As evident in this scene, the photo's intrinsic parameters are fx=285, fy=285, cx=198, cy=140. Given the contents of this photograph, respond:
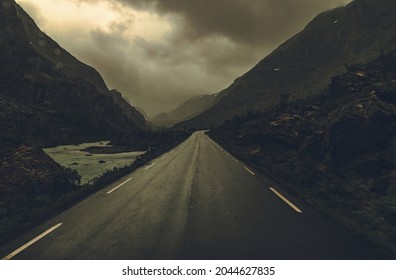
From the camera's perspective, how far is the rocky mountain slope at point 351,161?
8.59 m

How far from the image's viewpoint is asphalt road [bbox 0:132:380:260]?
576cm

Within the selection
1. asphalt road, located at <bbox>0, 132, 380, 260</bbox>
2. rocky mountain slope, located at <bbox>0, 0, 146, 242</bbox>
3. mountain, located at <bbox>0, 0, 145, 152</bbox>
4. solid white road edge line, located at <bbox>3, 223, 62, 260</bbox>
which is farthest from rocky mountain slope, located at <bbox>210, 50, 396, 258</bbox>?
mountain, located at <bbox>0, 0, 145, 152</bbox>

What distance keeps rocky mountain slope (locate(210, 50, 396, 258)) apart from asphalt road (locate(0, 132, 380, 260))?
43.8 inches

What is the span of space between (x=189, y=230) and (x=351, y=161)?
37.2 feet

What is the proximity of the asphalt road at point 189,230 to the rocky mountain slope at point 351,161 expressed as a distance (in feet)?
3.65

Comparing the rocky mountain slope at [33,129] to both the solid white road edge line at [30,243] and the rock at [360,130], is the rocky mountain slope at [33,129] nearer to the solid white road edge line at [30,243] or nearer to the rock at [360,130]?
the solid white road edge line at [30,243]

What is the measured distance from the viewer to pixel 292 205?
30.2 ft

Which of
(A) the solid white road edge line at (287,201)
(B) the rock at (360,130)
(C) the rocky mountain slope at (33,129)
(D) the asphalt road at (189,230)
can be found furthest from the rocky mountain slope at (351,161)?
(C) the rocky mountain slope at (33,129)

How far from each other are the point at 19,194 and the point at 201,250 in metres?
8.72

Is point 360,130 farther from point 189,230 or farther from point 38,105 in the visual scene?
point 38,105

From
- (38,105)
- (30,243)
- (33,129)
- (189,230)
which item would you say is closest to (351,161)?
(189,230)

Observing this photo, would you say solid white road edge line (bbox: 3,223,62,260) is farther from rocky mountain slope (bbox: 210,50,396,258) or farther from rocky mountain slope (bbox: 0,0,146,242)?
rocky mountain slope (bbox: 210,50,396,258)

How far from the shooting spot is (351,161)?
48.2 ft
